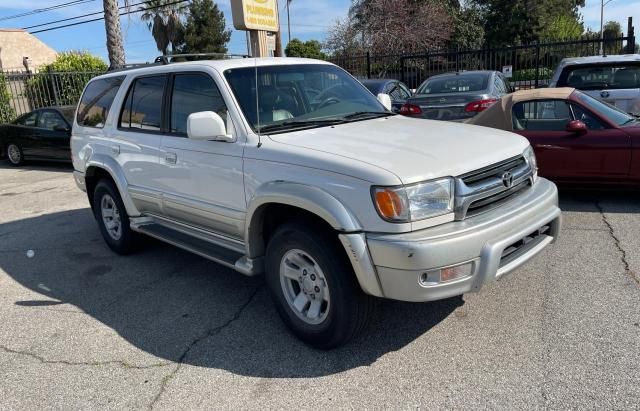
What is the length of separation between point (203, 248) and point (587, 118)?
15.9 feet

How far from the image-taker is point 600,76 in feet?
28.5

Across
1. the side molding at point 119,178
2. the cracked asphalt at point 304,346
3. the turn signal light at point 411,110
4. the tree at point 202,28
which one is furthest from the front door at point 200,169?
the tree at point 202,28

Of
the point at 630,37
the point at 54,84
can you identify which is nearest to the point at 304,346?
the point at 630,37

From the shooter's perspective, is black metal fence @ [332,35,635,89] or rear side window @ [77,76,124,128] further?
black metal fence @ [332,35,635,89]

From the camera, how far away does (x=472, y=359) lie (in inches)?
129

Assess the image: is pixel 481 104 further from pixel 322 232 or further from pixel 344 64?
pixel 344 64

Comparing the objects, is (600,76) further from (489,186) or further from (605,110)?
(489,186)

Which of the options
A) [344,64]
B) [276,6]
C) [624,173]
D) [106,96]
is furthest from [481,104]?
[344,64]

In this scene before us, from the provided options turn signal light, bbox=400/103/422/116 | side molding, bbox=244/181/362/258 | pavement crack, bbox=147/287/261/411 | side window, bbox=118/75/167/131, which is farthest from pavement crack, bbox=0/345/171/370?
turn signal light, bbox=400/103/422/116

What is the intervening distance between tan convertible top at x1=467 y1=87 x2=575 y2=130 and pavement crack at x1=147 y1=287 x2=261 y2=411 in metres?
4.00

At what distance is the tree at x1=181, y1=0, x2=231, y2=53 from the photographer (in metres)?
45.8

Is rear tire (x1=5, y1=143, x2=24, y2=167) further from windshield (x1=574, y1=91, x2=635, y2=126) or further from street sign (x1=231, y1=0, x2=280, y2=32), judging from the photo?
windshield (x1=574, y1=91, x2=635, y2=126)

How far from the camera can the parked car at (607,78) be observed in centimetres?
852

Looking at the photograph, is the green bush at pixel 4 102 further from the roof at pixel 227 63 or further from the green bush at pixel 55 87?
the roof at pixel 227 63
